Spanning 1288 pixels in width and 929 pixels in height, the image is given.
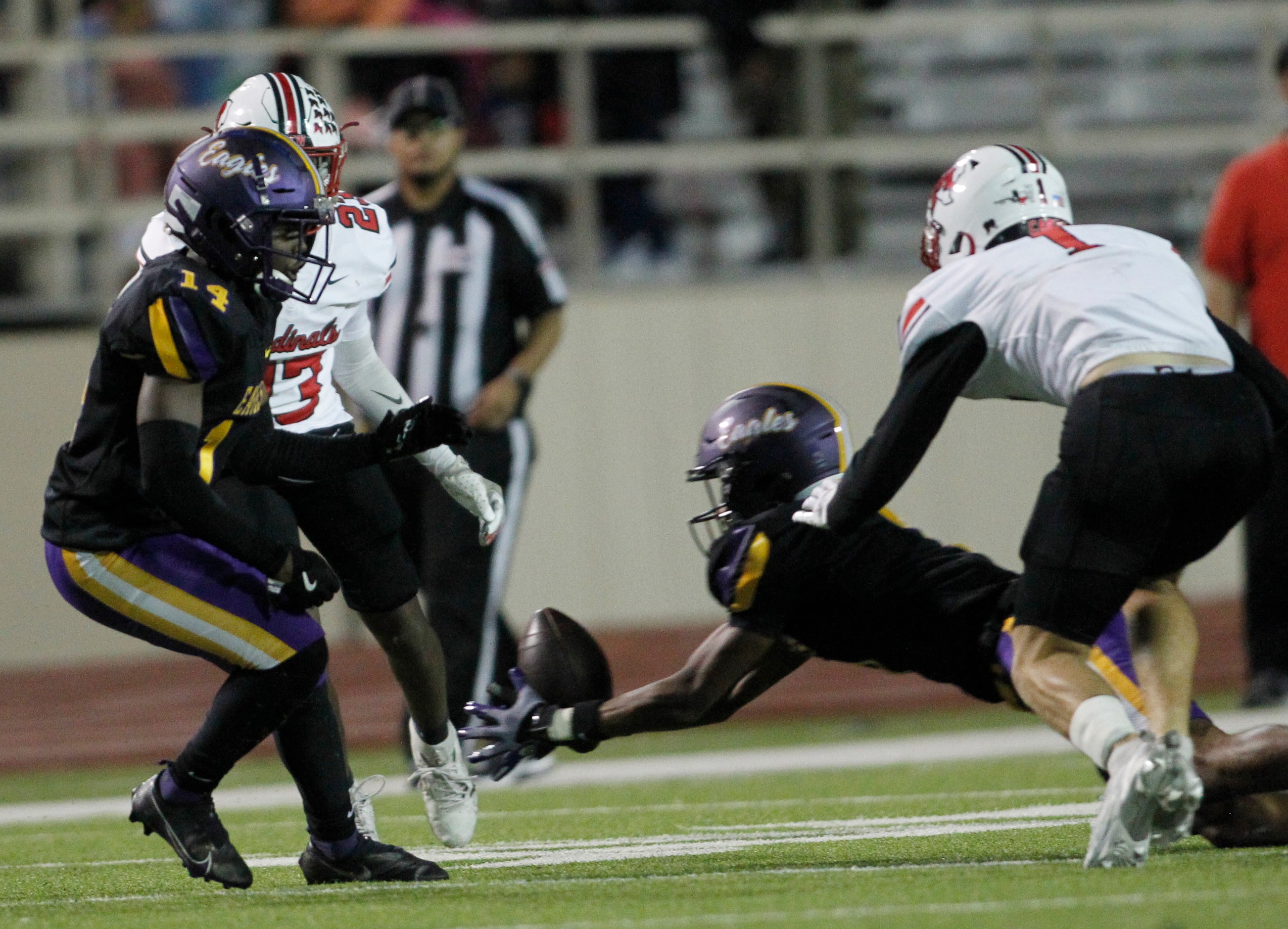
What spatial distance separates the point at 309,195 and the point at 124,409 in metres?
0.54

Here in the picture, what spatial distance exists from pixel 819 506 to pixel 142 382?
1.29m

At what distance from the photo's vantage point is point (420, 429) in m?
3.98

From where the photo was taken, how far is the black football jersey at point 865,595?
418 cm

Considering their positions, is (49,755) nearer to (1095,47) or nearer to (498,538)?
(498,538)

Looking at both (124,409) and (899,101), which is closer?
(124,409)

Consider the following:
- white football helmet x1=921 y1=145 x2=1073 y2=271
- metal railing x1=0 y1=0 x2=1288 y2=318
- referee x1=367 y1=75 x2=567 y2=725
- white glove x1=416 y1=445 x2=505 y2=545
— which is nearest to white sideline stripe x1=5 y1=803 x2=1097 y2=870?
white glove x1=416 y1=445 x2=505 y2=545

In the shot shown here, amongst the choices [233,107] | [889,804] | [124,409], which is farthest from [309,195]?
[889,804]

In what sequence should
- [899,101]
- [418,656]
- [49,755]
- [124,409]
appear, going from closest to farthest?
[124,409] → [418,656] → [49,755] → [899,101]

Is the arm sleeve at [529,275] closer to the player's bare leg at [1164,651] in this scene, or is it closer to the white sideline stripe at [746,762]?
the white sideline stripe at [746,762]

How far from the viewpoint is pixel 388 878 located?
4113 mm

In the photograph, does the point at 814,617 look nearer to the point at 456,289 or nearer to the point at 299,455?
the point at 299,455

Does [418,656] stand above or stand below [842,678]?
above

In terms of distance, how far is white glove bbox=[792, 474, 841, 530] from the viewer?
13.0 feet

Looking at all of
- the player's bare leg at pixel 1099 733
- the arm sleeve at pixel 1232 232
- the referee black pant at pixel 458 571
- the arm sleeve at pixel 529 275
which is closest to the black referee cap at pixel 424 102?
the arm sleeve at pixel 529 275
